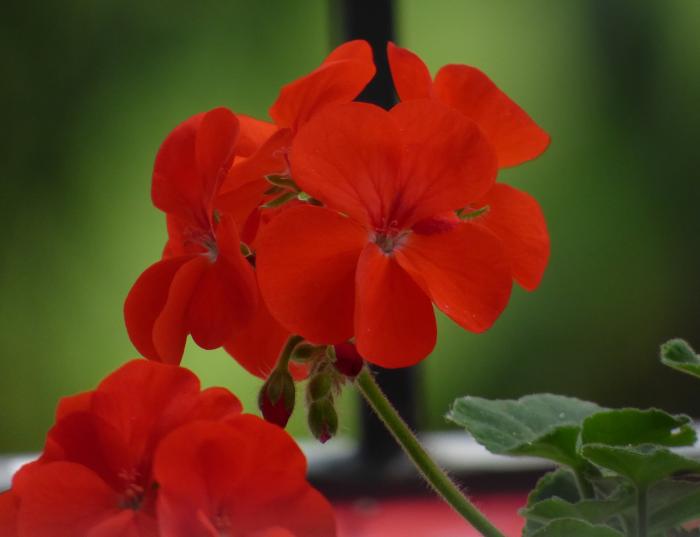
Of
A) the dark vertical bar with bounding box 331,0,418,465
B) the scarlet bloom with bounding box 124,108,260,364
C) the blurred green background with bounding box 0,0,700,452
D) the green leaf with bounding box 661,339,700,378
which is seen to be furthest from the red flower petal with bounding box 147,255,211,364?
the blurred green background with bounding box 0,0,700,452

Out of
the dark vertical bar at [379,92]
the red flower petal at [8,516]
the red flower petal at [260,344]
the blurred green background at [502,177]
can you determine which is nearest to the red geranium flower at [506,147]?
the red flower petal at [260,344]

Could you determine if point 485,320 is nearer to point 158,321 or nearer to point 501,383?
point 158,321

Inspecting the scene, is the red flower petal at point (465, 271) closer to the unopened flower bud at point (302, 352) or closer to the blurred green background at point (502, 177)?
the unopened flower bud at point (302, 352)

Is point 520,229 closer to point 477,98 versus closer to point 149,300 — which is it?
point 477,98

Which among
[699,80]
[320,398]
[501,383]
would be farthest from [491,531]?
[699,80]

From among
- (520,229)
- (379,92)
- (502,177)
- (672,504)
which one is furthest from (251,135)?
(502,177)
